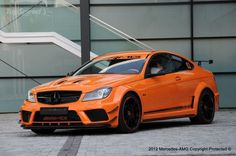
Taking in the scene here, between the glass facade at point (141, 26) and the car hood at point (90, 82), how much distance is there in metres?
8.25

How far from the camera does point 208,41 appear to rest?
67.5 feet

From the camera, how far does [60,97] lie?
38.0 feet

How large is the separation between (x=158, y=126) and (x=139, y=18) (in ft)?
24.8

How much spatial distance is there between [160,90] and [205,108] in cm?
165

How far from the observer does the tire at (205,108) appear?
13594mm

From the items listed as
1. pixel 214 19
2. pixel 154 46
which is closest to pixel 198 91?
pixel 154 46

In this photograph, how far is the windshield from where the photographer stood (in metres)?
12.5

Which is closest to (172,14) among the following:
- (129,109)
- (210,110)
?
(210,110)

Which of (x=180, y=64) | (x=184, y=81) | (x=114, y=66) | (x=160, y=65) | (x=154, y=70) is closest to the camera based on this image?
(x=154, y=70)

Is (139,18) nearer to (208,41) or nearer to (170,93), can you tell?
(208,41)

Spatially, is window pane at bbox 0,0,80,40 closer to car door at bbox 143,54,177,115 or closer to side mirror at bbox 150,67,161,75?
car door at bbox 143,54,177,115

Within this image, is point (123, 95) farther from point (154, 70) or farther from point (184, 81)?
point (184, 81)

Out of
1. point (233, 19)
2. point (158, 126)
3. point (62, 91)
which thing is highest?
point (233, 19)

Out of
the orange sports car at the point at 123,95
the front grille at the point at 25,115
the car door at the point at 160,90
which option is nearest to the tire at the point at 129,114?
the orange sports car at the point at 123,95
